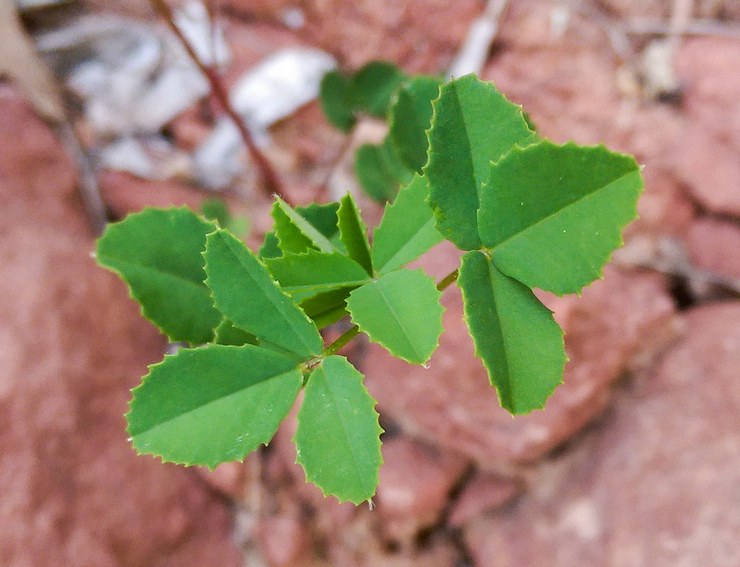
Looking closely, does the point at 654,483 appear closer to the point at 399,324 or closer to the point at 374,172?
the point at 374,172

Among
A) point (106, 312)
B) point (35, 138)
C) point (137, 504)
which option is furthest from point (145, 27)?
point (137, 504)

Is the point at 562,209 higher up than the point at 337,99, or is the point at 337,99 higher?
the point at 562,209

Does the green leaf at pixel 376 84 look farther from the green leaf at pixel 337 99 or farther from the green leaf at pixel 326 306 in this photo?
the green leaf at pixel 326 306

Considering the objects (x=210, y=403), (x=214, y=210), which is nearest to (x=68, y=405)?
(x=214, y=210)

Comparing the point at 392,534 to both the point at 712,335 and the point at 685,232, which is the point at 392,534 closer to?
the point at 712,335

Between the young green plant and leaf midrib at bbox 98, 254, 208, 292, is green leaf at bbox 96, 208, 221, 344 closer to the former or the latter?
leaf midrib at bbox 98, 254, 208, 292
